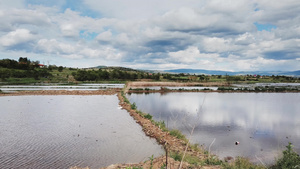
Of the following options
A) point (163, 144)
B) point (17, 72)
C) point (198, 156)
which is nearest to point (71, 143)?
point (163, 144)

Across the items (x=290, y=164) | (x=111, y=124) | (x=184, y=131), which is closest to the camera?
(x=290, y=164)

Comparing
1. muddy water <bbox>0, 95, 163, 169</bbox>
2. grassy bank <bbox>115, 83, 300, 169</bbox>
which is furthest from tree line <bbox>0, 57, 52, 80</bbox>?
grassy bank <bbox>115, 83, 300, 169</bbox>

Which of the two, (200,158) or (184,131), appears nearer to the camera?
(200,158)

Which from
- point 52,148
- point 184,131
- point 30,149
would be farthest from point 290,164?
point 30,149

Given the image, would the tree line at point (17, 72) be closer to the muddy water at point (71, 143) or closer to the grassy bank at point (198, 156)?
the muddy water at point (71, 143)

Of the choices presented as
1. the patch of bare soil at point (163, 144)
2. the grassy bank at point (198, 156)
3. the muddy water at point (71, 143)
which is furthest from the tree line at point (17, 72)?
the grassy bank at point (198, 156)

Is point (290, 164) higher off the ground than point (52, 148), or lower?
higher

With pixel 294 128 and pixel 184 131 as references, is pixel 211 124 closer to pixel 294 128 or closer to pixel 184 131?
pixel 184 131

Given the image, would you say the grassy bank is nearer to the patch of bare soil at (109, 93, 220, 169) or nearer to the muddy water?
the patch of bare soil at (109, 93, 220, 169)

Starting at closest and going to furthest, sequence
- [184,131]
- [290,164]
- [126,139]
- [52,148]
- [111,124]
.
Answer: [290,164] → [52,148] → [126,139] → [184,131] → [111,124]

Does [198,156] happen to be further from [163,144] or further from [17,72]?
[17,72]

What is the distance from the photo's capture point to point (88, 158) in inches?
362

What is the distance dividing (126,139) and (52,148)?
4.12 metres

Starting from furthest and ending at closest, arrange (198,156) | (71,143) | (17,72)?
(17,72) < (71,143) < (198,156)
